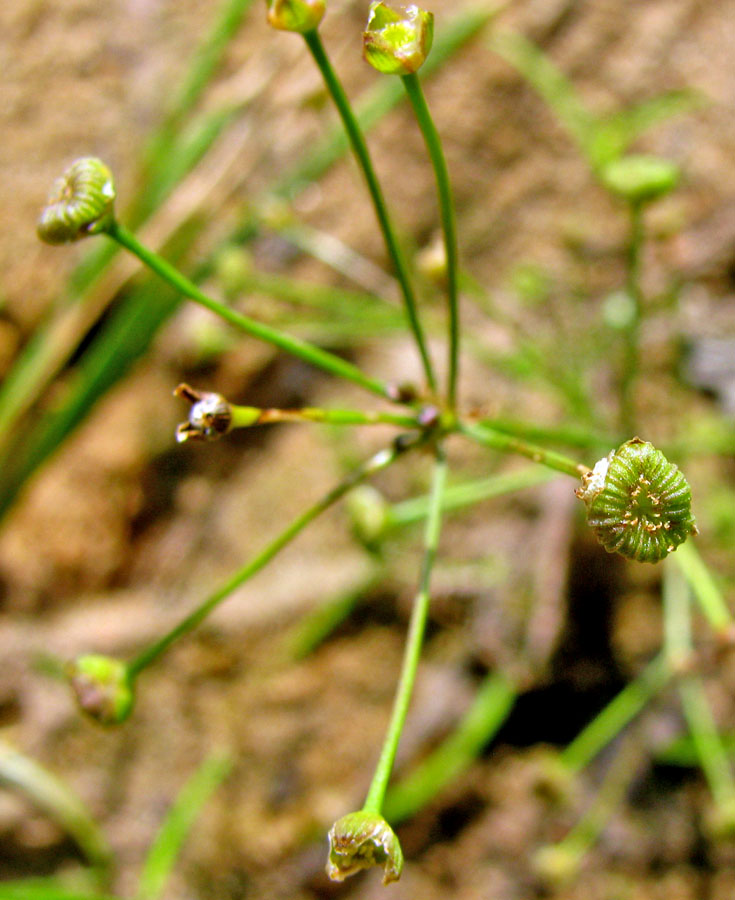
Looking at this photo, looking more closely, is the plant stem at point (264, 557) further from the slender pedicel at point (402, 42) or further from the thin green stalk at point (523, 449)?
the slender pedicel at point (402, 42)

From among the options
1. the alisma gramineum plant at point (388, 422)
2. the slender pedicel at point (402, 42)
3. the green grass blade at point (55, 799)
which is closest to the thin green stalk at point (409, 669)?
the alisma gramineum plant at point (388, 422)

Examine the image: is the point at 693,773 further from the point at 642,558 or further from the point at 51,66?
the point at 51,66

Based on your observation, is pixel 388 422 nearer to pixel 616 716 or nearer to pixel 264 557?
pixel 264 557

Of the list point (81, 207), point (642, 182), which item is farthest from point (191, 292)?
point (642, 182)

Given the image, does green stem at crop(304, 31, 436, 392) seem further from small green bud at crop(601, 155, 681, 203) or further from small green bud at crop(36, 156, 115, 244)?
small green bud at crop(601, 155, 681, 203)

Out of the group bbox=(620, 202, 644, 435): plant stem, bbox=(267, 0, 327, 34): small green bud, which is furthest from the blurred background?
bbox=(267, 0, 327, 34): small green bud

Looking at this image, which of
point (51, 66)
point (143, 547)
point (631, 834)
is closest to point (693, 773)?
point (631, 834)

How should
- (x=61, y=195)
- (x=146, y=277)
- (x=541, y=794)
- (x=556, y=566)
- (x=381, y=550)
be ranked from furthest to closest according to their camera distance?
1. (x=146, y=277)
2. (x=556, y=566)
3. (x=541, y=794)
4. (x=381, y=550)
5. (x=61, y=195)
